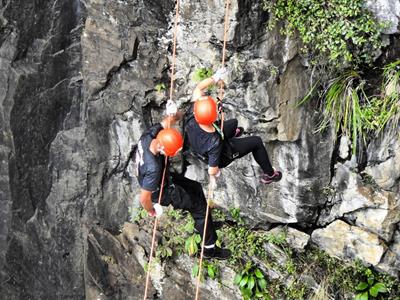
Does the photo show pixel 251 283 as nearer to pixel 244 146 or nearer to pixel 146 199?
pixel 244 146

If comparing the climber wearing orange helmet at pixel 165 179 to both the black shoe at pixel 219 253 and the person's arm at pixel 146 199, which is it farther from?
the black shoe at pixel 219 253

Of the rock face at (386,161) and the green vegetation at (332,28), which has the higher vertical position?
the green vegetation at (332,28)

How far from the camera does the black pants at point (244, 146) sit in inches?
235

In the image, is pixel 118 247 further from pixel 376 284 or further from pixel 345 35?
pixel 345 35

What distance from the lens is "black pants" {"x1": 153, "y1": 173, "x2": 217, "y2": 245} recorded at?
5.87 metres

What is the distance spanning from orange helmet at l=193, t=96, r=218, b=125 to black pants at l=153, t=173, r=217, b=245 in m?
1.02

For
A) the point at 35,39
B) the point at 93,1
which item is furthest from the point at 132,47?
the point at 35,39

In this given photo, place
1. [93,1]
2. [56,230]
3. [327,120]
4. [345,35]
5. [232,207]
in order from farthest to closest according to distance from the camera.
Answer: [56,230] → [232,207] → [93,1] → [327,120] → [345,35]

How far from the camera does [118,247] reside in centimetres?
856

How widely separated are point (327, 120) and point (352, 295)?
2641 millimetres

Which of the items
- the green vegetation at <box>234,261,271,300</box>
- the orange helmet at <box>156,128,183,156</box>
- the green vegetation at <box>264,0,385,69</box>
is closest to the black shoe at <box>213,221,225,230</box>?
the green vegetation at <box>234,261,271,300</box>

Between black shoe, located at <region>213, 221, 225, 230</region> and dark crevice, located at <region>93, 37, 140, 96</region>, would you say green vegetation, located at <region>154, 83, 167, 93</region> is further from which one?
black shoe, located at <region>213, 221, 225, 230</region>

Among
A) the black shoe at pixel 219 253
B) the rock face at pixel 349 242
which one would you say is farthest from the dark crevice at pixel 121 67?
the rock face at pixel 349 242

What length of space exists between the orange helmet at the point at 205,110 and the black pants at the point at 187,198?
40.2 inches
